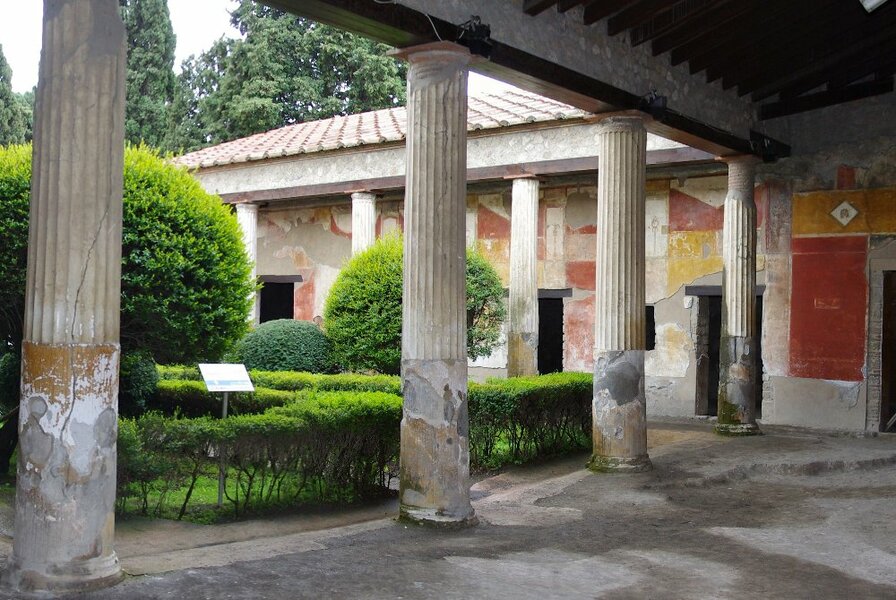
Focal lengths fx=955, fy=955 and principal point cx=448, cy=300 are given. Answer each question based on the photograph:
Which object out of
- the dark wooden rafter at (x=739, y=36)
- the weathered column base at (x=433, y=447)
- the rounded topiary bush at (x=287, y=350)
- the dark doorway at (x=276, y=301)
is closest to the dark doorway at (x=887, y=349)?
the dark wooden rafter at (x=739, y=36)

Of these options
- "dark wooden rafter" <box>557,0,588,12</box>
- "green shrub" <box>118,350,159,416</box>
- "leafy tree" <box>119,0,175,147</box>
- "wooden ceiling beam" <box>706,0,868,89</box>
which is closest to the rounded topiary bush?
"green shrub" <box>118,350,159,416</box>

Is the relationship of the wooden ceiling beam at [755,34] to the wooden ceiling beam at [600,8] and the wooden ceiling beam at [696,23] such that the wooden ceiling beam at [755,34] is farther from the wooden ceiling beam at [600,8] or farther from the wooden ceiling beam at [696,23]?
the wooden ceiling beam at [600,8]

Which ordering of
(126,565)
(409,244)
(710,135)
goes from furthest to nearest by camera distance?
(710,135) < (409,244) < (126,565)

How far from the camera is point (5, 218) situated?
22.1 feet

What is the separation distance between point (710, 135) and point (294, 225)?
9033 mm

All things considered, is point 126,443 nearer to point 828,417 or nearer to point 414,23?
point 414,23

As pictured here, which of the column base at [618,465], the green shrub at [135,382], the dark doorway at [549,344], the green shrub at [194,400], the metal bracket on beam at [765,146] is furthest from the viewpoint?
the dark doorway at [549,344]

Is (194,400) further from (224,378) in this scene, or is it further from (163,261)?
(163,261)

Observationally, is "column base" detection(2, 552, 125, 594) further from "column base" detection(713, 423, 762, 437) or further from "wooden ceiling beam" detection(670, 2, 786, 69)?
"column base" detection(713, 423, 762, 437)

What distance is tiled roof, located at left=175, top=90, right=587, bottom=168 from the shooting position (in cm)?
1318

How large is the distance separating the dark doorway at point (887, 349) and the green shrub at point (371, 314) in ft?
15.8

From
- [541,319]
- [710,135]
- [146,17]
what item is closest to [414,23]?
[710,135]

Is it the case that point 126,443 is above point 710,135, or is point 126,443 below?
below

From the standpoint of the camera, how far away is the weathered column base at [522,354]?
42.9ft
